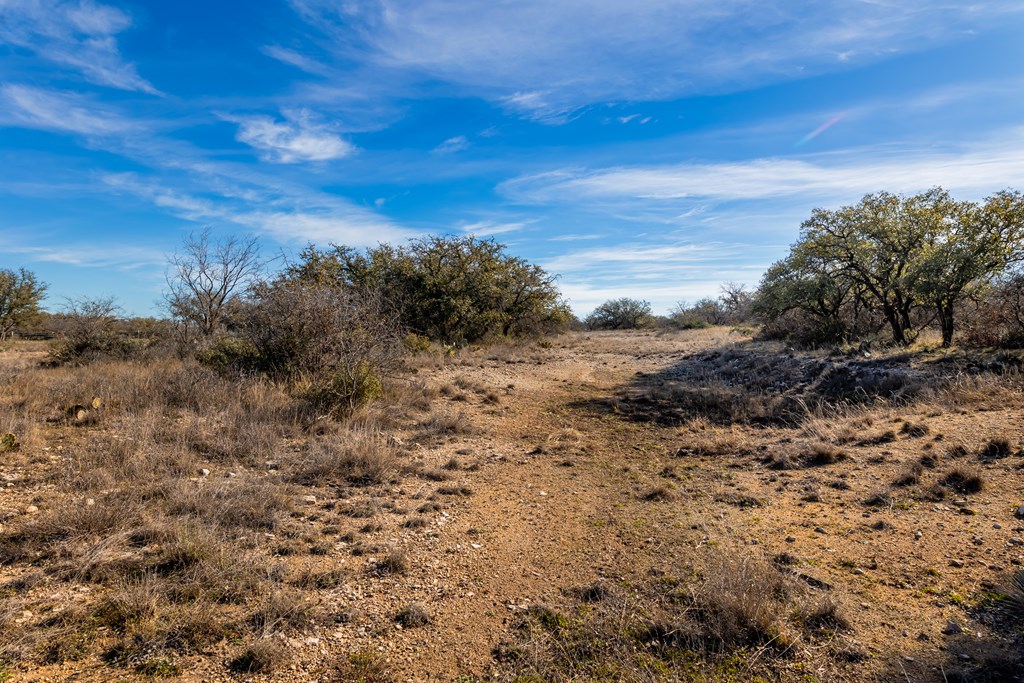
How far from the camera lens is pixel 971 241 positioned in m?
13.1

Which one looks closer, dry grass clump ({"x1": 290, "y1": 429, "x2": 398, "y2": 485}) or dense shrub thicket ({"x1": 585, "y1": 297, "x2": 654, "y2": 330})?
dry grass clump ({"x1": 290, "y1": 429, "x2": 398, "y2": 485})

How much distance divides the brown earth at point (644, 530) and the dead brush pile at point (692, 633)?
3.5 inches

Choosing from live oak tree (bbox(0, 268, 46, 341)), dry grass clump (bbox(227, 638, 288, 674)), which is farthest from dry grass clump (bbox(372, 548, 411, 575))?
live oak tree (bbox(0, 268, 46, 341))

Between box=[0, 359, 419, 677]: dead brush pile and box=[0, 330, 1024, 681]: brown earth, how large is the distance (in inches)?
3.5

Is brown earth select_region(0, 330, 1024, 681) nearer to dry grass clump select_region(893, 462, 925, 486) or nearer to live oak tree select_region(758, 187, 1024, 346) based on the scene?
dry grass clump select_region(893, 462, 925, 486)

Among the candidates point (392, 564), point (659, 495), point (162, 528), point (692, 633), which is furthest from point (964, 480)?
point (162, 528)

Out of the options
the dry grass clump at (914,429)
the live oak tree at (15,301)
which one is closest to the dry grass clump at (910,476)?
the dry grass clump at (914,429)

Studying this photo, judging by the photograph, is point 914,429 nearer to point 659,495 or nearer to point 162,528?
point 659,495

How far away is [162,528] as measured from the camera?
13.9ft

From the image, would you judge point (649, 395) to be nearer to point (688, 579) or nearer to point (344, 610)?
point (688, 579)

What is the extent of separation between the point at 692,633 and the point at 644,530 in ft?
5.78

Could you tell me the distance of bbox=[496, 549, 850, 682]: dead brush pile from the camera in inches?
118

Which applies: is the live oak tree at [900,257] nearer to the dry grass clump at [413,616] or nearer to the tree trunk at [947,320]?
the tree trunk at [947,320]

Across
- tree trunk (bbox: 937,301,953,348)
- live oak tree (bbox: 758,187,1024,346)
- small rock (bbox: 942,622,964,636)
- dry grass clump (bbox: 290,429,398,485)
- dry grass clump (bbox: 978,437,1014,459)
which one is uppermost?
live oak tree (bbox: 758,187,1024,346)
